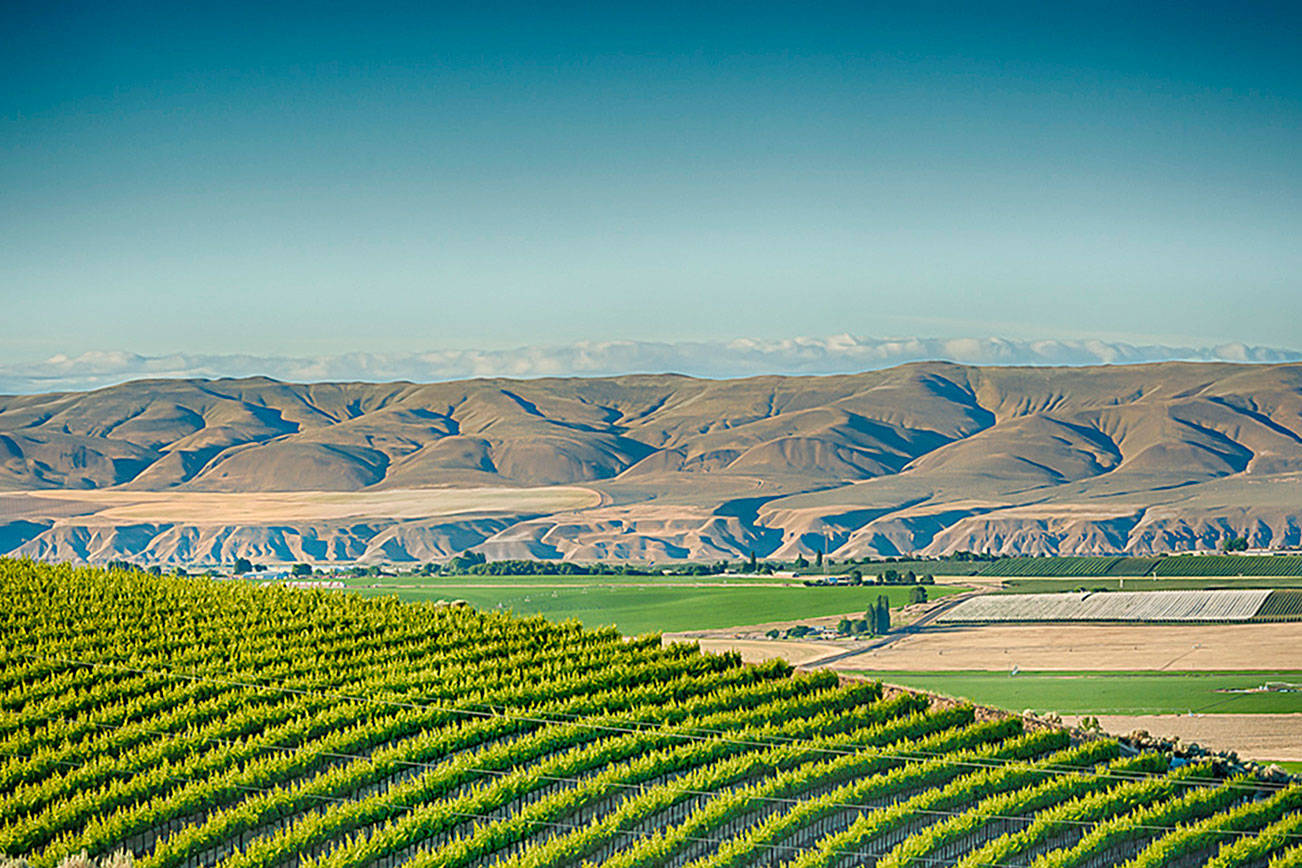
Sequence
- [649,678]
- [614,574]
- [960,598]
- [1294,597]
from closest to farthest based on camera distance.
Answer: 1. [649,678]
2. [1294,597]
3. [960,598]
4. [614,574]

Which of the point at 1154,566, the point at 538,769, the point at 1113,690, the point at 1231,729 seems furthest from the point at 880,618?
the point at 538,769

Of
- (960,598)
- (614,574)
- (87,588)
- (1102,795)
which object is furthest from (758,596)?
(1102,795)

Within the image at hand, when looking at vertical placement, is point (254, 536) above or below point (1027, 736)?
below

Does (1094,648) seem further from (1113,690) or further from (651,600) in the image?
(651,600)

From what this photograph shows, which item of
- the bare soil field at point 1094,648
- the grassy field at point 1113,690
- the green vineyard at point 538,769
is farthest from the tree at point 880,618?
the green vineyard at point 538,769

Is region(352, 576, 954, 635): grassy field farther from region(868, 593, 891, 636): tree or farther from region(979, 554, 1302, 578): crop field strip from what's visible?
region(979, 554, 1302, 578): crop field strip

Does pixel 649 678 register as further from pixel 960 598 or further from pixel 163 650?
pixel 960 598
